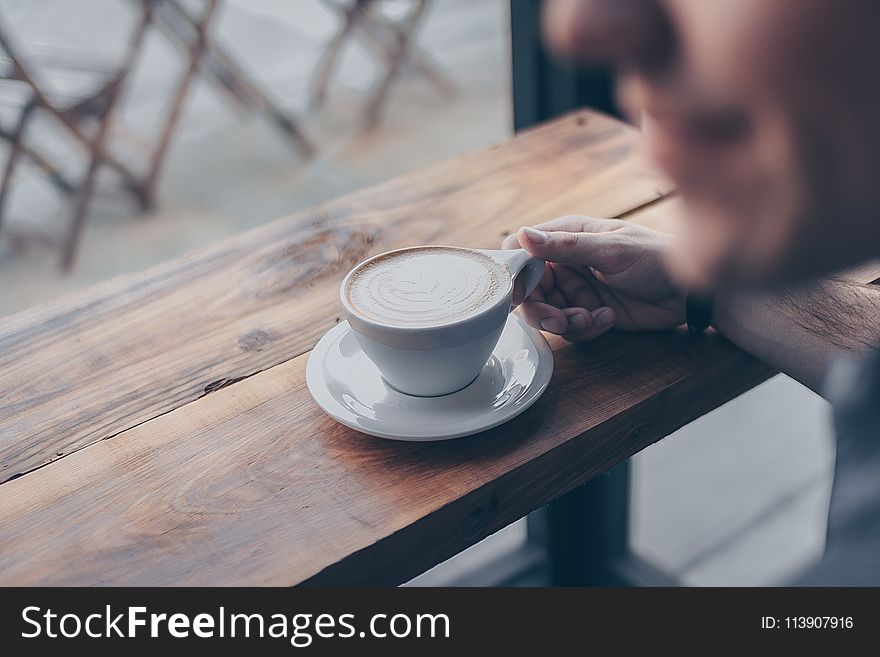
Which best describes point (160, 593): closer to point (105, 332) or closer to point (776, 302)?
point (105, 332)

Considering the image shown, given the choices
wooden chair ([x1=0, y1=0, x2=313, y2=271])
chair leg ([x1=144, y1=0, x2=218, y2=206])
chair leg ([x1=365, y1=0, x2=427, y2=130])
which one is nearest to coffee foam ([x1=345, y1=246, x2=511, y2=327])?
wooden chair ([x1=0, y1=0, x2=313, y2=271])

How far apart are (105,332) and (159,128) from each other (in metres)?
2.39

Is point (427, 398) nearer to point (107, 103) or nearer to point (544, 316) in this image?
point (544, 316)

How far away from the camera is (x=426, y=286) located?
0.80 m

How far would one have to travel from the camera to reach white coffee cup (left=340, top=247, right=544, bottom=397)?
0.74 metres

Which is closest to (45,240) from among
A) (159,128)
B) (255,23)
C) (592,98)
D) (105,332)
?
(159,128)

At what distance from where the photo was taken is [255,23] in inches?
137

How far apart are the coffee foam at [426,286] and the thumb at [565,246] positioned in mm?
54

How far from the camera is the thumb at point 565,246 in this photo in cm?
85

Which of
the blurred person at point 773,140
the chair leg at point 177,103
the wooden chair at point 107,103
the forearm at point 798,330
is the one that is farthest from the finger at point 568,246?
the chair leg at point 177,103

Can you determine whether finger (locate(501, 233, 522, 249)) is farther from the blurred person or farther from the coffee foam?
the blurred person

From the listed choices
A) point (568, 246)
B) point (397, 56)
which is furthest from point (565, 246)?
point (397, 56)

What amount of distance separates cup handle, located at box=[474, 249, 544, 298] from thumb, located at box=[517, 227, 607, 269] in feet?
0.04

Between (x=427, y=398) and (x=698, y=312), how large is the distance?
29 cm
